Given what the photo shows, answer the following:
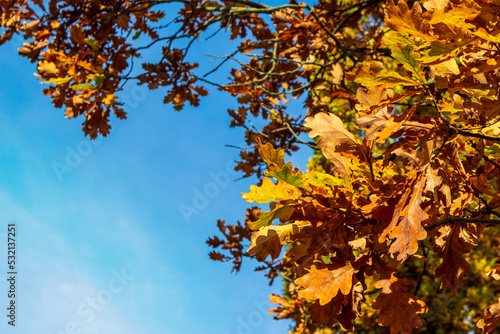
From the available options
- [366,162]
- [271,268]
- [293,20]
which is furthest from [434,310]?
[366,162]

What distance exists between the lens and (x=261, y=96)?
4.17 meters

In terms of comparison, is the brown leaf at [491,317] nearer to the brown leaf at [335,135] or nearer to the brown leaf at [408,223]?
the brown leaf at [408,223]

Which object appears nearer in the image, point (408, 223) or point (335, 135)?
point (408, 223)

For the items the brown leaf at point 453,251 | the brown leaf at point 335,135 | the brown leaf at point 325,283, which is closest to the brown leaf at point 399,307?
the brown leaf at point 325,283

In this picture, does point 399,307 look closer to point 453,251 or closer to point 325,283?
point 325,283

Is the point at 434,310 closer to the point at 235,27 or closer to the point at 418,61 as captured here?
the point at 235,27

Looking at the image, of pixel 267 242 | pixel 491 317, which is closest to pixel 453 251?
pixel 491 317

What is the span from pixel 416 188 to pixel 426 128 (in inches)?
9.9

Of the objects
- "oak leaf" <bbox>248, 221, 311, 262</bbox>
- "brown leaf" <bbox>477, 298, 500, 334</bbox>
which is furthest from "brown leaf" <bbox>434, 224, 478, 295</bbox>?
"oak leaf" <bbox>248, 221, 311, 262</bbox>

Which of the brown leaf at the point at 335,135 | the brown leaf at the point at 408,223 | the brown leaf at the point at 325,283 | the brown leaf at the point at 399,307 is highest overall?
the brown leaf at the point at 335,135

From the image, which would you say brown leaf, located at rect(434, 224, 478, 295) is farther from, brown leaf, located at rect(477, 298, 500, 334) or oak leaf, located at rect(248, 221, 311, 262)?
oak leaf, located at rect(248, 221, 311, 262)

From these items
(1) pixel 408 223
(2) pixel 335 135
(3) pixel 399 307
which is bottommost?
(3) pixel 399 307

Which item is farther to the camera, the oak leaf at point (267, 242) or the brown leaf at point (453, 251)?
the brown leaf at point (453, 251)

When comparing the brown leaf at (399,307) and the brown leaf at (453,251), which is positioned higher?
the brown leaf at (453,251)
